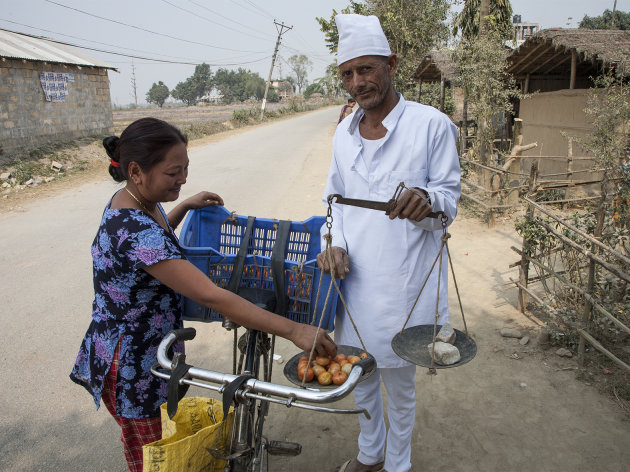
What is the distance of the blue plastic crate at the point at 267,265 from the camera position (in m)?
1.90

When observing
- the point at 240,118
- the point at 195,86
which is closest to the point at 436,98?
the point at 240,118

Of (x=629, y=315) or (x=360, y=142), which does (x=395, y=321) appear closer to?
(x=360, y=142)

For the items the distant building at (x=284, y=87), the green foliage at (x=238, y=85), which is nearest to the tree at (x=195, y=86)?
the green foliage at (x=238, y=85)

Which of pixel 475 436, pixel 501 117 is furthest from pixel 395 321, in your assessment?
pixel 501 117

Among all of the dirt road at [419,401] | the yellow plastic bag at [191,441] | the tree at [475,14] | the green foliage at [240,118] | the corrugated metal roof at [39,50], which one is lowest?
the dirt road at [419,401]

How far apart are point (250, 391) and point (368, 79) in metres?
1.27

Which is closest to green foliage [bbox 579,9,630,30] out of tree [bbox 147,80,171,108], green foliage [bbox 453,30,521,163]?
green foliage [bbox 453,30,521,163]

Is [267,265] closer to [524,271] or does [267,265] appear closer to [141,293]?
[141,293]

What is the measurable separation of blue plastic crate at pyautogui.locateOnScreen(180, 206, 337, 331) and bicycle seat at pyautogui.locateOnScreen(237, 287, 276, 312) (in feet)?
0.15

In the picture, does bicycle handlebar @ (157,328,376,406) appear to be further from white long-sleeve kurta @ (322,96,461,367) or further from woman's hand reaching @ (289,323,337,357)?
white long-sleeve kurta @ (322,96,461,367)

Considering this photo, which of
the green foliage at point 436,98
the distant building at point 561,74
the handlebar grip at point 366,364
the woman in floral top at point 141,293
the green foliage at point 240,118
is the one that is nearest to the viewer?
the handlebar grip at point 366,364

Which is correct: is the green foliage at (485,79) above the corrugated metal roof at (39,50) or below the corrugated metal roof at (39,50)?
below

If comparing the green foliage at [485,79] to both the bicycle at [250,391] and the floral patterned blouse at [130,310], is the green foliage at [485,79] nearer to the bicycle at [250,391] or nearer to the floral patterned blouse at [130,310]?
the bicycle at [250,391]

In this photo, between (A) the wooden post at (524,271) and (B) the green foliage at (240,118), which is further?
(B) the green foliage at (240,118)
